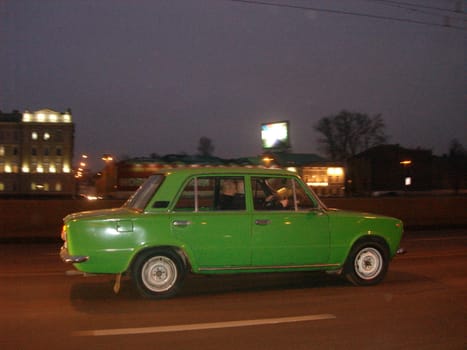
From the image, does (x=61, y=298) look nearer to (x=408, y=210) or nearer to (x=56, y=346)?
(x=56, y=346)

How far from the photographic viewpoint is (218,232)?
748 centimetres

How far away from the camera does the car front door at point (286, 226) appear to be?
302 inches

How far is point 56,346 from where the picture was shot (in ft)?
17.6

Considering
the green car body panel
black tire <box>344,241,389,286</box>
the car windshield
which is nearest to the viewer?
the green car body panel

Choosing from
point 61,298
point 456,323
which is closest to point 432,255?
point 456,323

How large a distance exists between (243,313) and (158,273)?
4.57ft

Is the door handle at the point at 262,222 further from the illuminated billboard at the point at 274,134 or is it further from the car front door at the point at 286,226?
the illuminated billboard at the point at 274,134

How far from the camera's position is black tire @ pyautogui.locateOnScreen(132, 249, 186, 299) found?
24.0 feet

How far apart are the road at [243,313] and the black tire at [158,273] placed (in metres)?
0.16

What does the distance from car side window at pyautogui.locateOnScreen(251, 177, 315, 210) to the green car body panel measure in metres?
0.05

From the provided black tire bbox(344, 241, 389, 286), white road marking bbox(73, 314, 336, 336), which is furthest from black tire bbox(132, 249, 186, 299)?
black tire bbox(344, 241, 389, 286)

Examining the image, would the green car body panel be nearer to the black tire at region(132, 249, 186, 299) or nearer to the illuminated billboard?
the black tire at region(132, 249, 186, 299)

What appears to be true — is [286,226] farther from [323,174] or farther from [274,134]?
[323,174]

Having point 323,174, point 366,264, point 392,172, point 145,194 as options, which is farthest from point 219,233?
point 392,172
